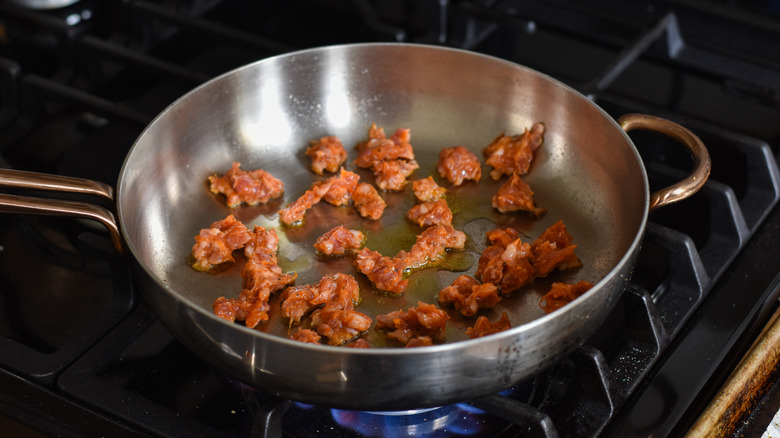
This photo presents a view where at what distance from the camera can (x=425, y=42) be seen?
5.66 ft

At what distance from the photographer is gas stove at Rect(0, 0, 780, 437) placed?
1072 millimetres

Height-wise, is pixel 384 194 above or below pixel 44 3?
below

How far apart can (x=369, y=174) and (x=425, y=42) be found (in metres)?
0.39

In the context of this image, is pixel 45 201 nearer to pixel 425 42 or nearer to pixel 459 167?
pixel 459 167

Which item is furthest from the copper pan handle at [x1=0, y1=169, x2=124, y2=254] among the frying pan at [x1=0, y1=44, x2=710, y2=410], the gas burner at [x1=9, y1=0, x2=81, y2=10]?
the gas burner at [x1=9, y1=0, x2=81, y2=10]

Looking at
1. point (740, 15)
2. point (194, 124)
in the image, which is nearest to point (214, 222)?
point (194, 124)

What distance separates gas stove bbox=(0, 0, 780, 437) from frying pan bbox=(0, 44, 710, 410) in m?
0.09

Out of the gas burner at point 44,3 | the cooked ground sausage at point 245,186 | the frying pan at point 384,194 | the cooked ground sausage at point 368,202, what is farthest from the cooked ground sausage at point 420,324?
the gas burner at point 44,3

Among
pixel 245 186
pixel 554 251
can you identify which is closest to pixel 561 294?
pixel 554 251

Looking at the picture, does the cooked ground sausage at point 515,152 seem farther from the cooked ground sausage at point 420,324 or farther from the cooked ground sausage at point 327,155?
the cooked ground sausage at point 420,324

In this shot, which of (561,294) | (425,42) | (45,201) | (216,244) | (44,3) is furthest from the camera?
(44,3)

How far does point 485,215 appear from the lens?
1.41 meters

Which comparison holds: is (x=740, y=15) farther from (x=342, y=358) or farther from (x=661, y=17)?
(x=342, y=358)

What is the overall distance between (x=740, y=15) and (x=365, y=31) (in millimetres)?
836
